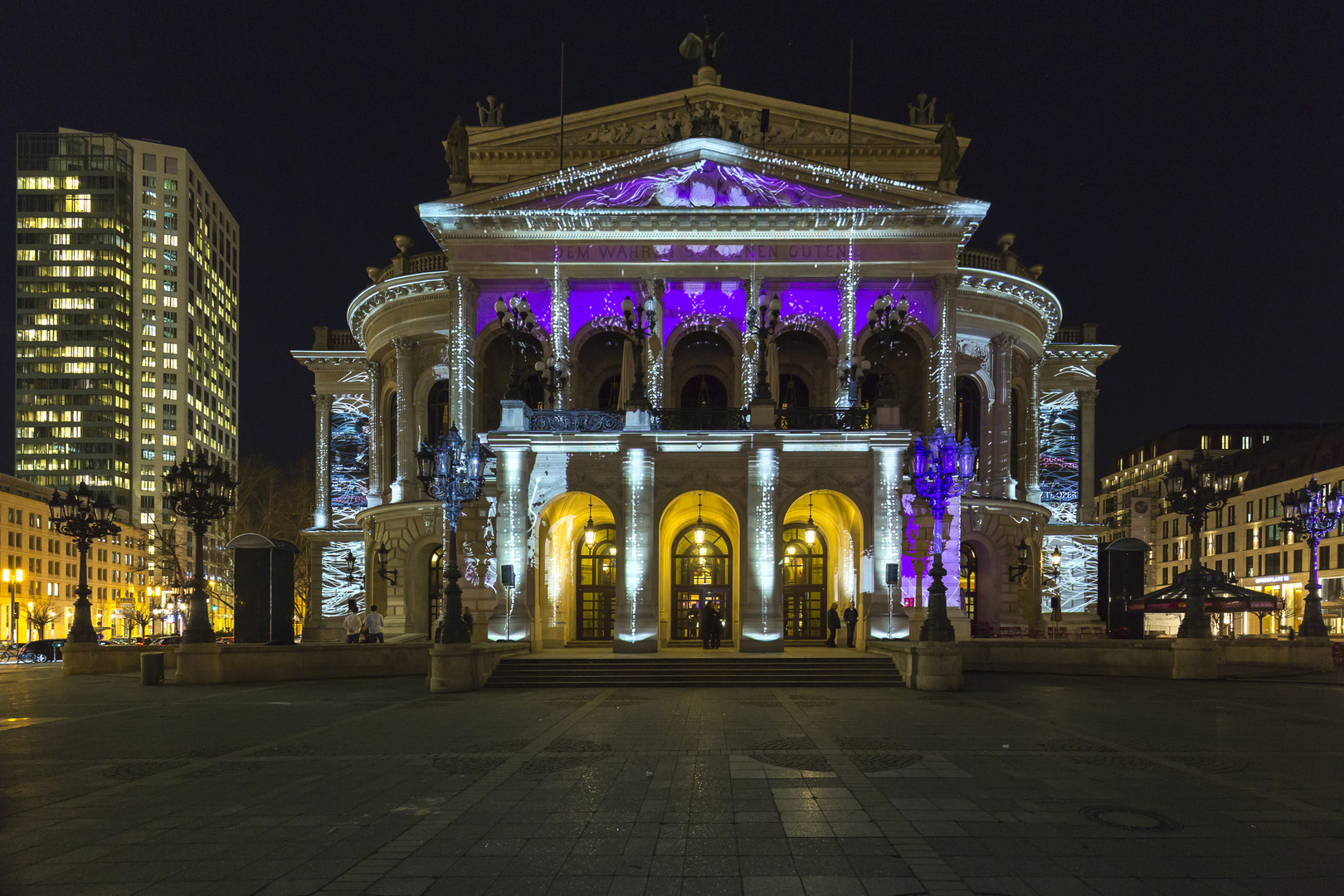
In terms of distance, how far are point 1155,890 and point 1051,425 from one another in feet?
147

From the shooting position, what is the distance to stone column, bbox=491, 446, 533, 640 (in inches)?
1250

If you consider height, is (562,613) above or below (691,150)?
below

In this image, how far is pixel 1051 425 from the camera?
49.2 m

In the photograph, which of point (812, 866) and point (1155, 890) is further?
point (812, 866)

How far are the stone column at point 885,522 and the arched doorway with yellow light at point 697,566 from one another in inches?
202

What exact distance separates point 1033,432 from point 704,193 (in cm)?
1951

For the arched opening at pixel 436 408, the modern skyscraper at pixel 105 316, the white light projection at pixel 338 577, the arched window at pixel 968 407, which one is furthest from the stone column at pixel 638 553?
the modern skyscraper at pixel 105 316

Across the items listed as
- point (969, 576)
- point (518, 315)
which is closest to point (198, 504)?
point (518, 315)

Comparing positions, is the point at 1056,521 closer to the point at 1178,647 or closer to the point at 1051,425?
the point at 1051,425

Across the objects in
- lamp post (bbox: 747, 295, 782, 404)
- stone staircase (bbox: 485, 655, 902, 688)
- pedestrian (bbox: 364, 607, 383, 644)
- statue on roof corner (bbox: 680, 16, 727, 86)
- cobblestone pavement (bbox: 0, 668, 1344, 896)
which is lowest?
stone staircase (bbox: 485, 655, 902, 688)

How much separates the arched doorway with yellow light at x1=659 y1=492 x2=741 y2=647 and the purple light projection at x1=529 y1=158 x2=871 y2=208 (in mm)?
11019

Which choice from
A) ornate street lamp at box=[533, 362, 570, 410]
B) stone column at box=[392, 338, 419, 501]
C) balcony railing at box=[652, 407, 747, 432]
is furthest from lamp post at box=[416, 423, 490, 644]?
stone column at box=[392, 338, 419, 501]

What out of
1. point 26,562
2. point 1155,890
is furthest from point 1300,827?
point 26,562

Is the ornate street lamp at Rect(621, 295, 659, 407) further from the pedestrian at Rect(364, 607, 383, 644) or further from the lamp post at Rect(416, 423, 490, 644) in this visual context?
the pedestrian at Rect(364, 607, 383, 644)
